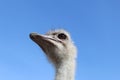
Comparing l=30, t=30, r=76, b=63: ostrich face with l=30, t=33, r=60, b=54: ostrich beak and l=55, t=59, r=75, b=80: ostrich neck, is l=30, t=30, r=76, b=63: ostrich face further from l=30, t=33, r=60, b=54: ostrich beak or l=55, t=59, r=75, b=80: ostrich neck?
l=55, t=59, r=75, b=80: ostrich neck

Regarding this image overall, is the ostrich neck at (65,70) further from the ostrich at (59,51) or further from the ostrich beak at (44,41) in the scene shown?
the ostrich beak at (44,41)

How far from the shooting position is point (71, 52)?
34.2 feet

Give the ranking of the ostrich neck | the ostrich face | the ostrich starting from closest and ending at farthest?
the ostrich neck
the ostrich
the ostrich face

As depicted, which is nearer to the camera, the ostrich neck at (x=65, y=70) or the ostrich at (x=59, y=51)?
the ostrich neck at (x=65, y=70)

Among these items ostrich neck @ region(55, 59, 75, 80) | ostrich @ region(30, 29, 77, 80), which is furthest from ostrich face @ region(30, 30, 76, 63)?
ostrich neck @ region(55, 59, 75, 80)

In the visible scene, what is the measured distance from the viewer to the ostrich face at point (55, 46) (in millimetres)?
10174

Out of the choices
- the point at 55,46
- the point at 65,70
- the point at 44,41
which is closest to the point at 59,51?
the point at 55,46

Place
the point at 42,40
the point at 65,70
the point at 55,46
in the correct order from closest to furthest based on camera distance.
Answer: the point at 65,70 < the point at 42,40 < the point at 55,46

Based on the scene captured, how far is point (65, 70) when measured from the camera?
999 cm

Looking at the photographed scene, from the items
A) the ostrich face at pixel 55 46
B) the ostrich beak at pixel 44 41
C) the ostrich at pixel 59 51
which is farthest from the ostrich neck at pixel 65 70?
the ostrich beak at pixel 44 41

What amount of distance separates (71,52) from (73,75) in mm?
652

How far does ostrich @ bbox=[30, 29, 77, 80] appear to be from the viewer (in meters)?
9.98

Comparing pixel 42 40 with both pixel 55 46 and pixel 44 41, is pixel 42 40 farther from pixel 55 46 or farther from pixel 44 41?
pixel 55 46

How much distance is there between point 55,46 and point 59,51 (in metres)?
0.15
